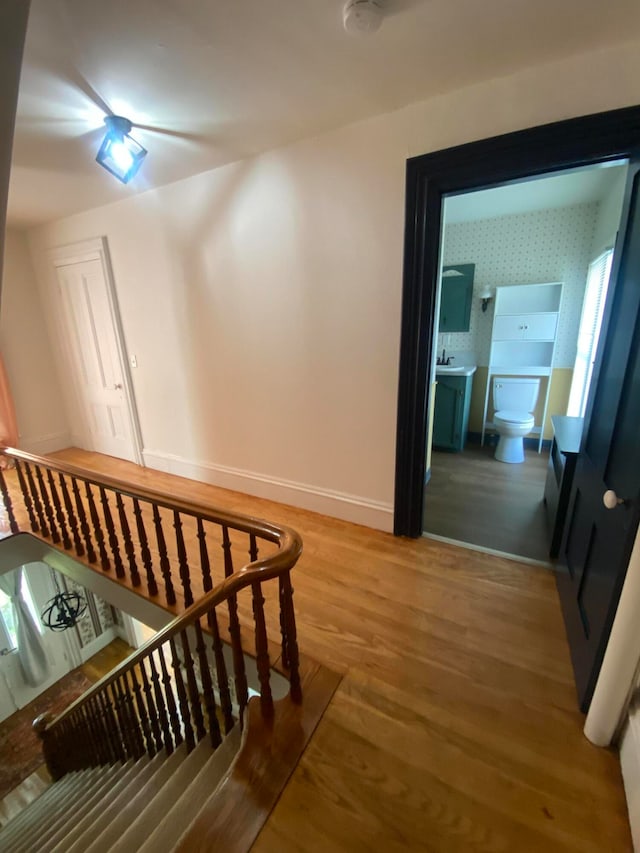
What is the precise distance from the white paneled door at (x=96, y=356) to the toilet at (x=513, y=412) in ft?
12.5

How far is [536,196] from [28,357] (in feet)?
18.1

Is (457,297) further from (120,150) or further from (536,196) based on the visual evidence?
(120,150)

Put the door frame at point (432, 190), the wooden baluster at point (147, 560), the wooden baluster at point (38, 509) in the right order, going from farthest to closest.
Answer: the wooden baluster at point (38, 509), the wooden baluster at point (147, 560), the door frame at point (432, 190)

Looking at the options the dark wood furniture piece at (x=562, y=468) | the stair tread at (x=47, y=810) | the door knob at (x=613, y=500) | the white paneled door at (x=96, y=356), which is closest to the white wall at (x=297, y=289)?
the white paneled door at (x=96, y=356)

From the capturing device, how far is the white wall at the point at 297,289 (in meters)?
1.65

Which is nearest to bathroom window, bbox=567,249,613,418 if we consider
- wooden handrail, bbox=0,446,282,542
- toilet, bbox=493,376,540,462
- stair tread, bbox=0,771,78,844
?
toilet, bbox=493,376,540,462

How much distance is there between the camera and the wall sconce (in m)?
3.76

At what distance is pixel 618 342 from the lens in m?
1.25

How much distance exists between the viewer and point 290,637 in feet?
4.17

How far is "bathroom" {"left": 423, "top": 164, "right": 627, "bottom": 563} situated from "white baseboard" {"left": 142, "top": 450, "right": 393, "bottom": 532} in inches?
19.9

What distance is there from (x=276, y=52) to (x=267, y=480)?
2.44 m

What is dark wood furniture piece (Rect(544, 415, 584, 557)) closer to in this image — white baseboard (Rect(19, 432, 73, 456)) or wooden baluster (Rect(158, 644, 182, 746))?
wooden baluster (Rect(158, 644, 182, 746))

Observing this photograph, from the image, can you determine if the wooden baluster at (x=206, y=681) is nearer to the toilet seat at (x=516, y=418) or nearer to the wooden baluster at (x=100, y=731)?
the wooden baluster at (x=100, y=731)

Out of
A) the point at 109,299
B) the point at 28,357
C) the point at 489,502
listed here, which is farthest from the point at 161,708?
the point at 28,357
